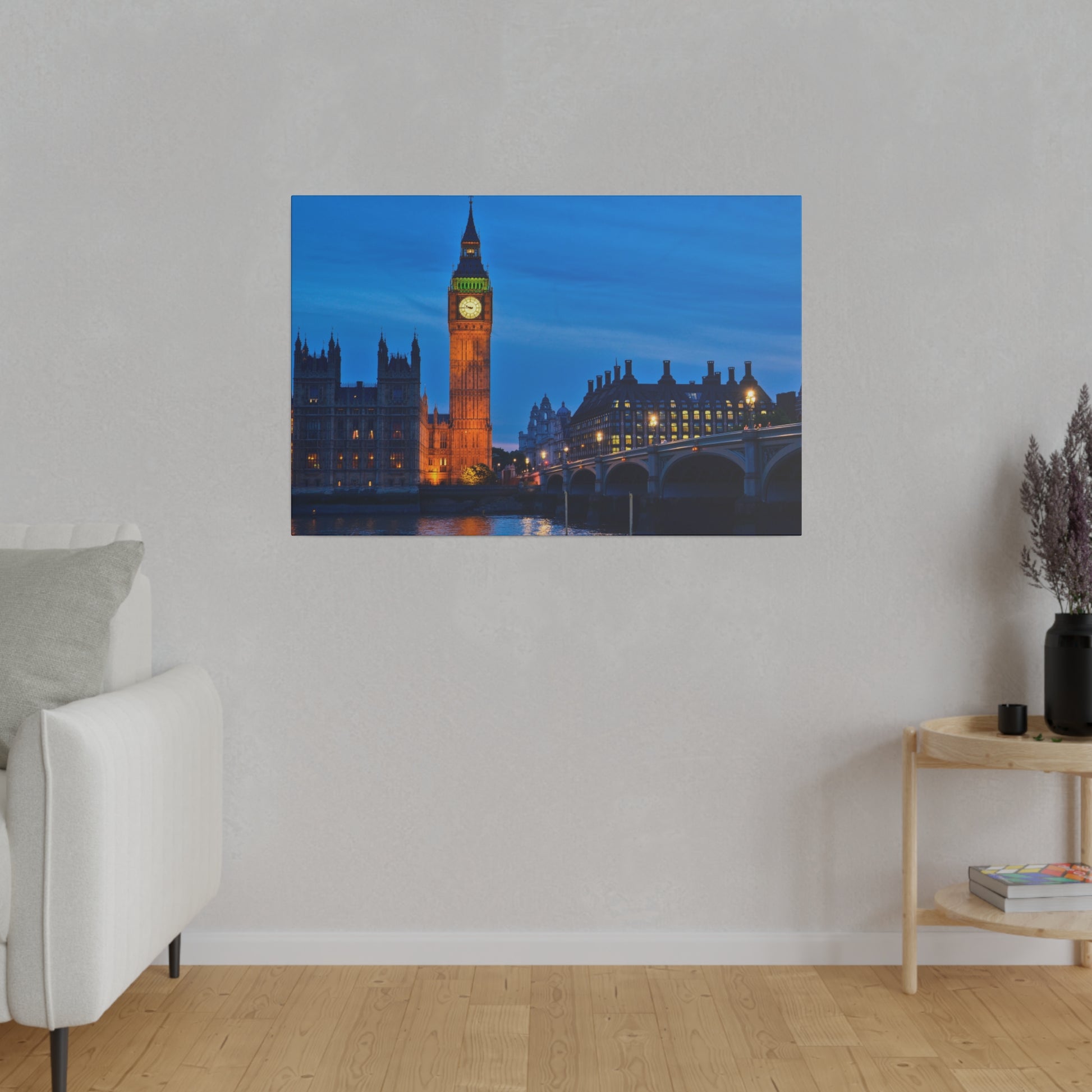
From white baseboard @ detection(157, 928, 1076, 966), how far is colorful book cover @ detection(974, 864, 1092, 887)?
0.23 m

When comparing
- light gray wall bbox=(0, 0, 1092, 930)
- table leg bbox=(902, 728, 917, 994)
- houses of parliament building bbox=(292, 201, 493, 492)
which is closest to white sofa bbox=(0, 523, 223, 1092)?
light gray wall bbox=(0, 0, 1092, 930)

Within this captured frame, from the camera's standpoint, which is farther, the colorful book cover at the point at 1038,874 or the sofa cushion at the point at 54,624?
the colorful book cover at the point at 1038,874

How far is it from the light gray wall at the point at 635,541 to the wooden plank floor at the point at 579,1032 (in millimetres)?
167

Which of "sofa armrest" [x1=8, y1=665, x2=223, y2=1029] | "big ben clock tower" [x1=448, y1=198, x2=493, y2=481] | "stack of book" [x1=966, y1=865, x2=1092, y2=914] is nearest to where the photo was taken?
"sofa armrest" [x1=8, y1=665, x2=223, y2=1029]

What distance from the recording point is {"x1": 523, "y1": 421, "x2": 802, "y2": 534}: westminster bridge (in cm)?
251

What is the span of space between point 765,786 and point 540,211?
1505mm

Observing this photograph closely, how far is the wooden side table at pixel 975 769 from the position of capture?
2.14 metres

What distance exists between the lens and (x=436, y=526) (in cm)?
253

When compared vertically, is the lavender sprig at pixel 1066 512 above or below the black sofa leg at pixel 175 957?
above

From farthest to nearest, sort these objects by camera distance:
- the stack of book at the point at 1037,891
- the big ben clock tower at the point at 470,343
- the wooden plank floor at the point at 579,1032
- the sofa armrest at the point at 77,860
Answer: the big ben clock tower at the point at 470,343, the stack of book at the point at 1037,891, the wooden plank floor at the point at 579,1032, the sofa armrest at the point at 77,860

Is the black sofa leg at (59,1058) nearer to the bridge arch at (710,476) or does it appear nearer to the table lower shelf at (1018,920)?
the bridge arch at (710,476)

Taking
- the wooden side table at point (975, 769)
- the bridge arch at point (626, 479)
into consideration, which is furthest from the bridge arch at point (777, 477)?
the wooden side table at point (975, 769)

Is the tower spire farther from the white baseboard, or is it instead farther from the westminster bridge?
the white baseboard

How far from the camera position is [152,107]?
2512 mm
